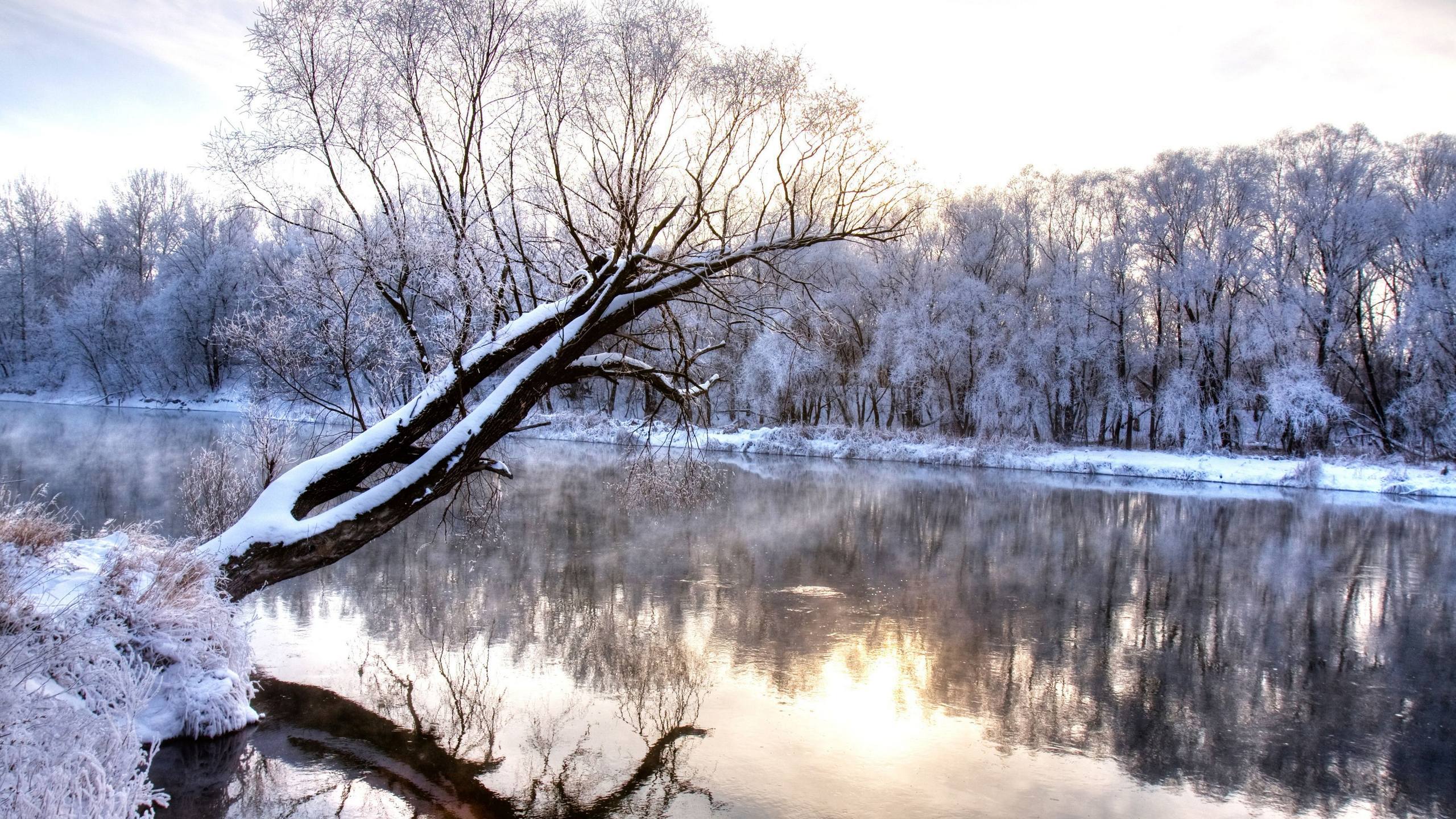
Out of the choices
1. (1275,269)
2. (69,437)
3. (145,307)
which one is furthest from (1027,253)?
(145,307)

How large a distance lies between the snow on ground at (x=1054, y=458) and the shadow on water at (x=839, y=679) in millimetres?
10564

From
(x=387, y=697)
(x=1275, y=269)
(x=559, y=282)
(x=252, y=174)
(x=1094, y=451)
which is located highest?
(x=1275, y=269)

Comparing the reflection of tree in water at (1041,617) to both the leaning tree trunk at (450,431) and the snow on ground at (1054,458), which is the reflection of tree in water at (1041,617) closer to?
the leaning tree trunk at (450,431)

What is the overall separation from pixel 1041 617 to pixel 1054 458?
64.6 ft

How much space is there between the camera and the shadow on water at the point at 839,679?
5.95 m

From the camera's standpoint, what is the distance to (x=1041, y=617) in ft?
34.9

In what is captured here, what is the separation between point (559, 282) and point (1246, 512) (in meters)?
19.0

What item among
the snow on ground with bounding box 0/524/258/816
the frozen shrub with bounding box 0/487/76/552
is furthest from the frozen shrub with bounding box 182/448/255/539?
the frozen shrub with bounding box 0/487/76/552

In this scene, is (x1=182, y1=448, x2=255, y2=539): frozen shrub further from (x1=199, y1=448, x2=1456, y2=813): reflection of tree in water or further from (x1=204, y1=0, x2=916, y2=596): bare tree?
(x1=204, y1=0, x2=916, y2=596): bare tree

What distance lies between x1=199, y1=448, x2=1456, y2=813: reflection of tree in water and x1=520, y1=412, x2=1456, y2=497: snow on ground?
679cm

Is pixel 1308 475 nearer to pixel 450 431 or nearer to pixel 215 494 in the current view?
pixel 450 431

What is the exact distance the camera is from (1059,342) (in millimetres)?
31656

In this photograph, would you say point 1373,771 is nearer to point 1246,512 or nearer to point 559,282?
point 559,282

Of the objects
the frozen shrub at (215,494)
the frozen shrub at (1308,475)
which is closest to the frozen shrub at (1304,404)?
the frozen shrub at (1308,475)
